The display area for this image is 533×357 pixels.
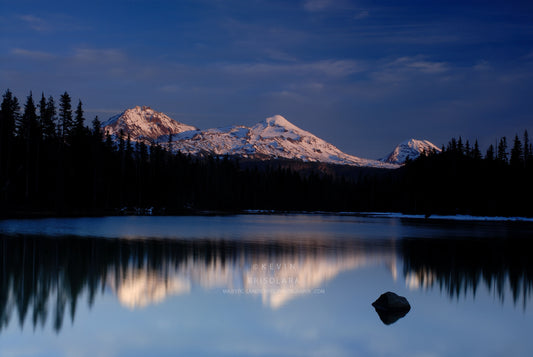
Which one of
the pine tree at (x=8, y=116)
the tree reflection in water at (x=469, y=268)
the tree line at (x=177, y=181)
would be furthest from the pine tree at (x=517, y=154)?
the pine tree at (x=8, y=116)

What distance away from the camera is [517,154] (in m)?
118

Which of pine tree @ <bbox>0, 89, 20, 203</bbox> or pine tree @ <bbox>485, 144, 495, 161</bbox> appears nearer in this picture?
pine tree @ <bbox>0, 89, 20, 203</bbox>

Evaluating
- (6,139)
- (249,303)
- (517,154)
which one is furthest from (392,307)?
(517,154)

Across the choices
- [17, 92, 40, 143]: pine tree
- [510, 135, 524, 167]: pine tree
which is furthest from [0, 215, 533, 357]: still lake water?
[510, 135, 524, 167]: pine tree

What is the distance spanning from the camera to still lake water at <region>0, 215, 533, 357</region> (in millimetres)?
11984

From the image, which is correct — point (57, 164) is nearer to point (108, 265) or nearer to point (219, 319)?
point (108, 265)

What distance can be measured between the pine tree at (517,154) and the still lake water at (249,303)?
313 ft

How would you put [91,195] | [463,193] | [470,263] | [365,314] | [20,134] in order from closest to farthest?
1. [365,314]
2. [470,263]
3. [20,134]
4. [91,195]
5. [463,193]

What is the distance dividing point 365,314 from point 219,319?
4.57 m

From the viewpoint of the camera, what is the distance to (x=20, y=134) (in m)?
76.4

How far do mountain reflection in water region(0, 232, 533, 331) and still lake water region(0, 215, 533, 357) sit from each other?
7cm

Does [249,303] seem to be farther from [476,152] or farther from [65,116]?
[476,152]

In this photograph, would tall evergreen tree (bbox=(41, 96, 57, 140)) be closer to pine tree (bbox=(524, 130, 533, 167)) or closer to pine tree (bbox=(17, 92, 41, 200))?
pine tree (bbox=(17, 92, 41, 200))

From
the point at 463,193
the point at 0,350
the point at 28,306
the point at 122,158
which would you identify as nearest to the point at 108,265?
the point at 28,306
